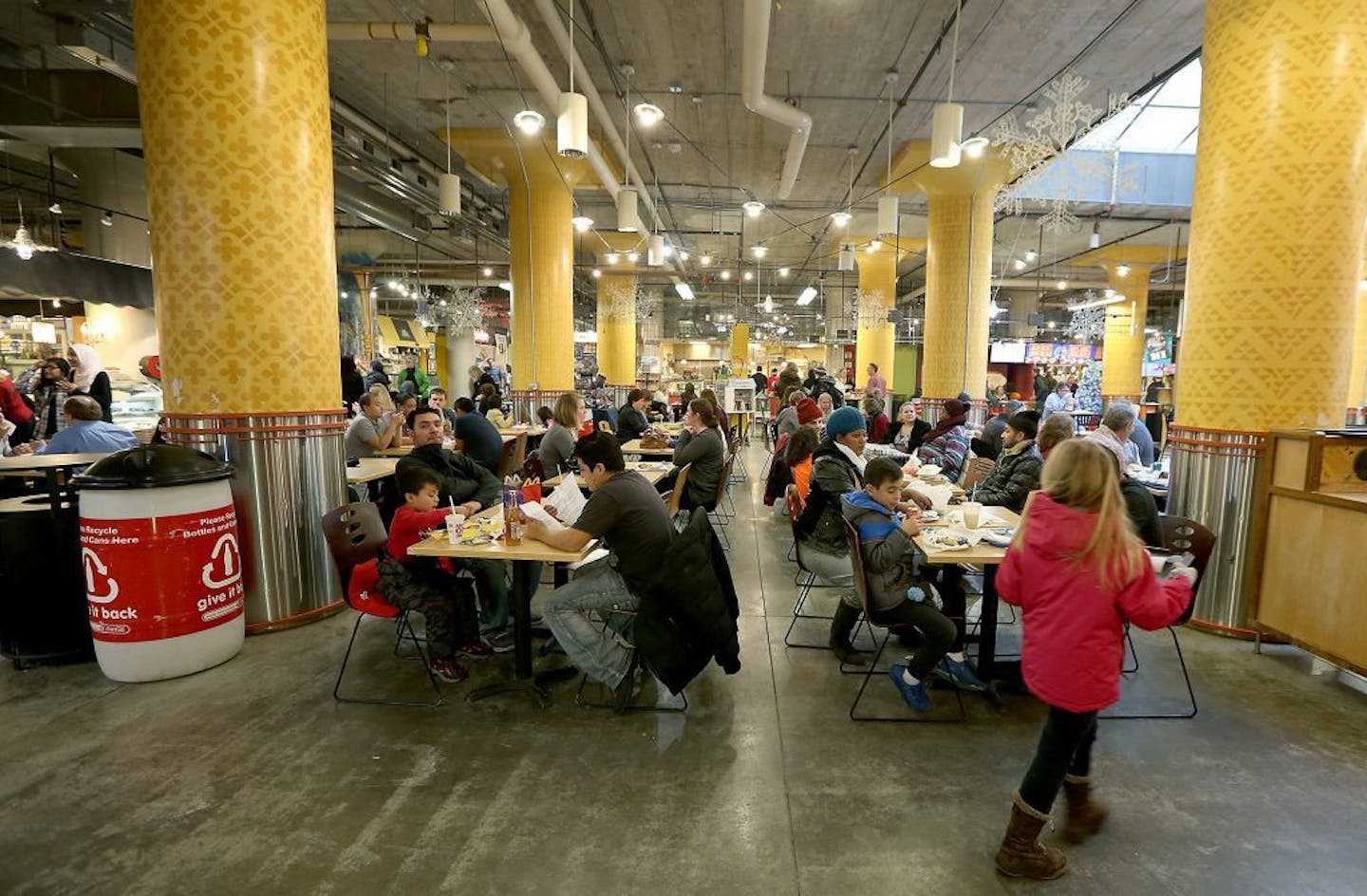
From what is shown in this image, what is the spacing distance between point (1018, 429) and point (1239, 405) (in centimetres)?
141

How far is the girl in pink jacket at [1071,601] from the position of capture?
2.10 meters

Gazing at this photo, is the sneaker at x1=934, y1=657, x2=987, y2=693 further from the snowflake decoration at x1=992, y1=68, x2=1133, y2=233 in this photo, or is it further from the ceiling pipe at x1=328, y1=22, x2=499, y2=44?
the ceiling pipe at x1=328, y1=22, x2=499, y2=44

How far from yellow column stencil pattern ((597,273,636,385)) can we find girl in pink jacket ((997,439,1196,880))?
59.7 feet

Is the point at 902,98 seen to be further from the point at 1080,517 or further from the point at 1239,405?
the point at 1080,517

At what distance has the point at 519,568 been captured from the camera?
348cm

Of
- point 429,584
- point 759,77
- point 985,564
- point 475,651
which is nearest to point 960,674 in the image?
point 985,564

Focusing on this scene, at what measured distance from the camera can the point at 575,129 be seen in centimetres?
526

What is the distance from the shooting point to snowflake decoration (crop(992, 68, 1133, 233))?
598 cm

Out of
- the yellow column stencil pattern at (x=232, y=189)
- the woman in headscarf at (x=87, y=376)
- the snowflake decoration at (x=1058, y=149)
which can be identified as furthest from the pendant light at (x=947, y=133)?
the woman in headscarf at (x=87, y=376)

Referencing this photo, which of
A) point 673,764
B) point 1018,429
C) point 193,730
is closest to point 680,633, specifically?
point 673,764

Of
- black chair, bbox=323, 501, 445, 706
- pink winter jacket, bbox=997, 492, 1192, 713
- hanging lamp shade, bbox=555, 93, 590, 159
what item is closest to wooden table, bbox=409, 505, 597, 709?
black chair, bbox=323, 501, 445, 706

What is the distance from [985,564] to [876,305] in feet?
46.0

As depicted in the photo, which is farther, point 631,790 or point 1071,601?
point 631,790

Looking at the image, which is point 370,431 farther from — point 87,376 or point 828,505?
point 828,505
